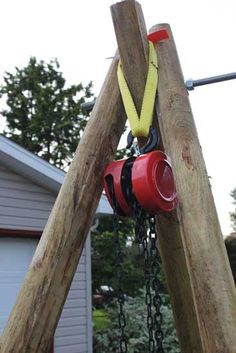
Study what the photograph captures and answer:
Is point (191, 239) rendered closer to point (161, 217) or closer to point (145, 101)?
point (161, 217)

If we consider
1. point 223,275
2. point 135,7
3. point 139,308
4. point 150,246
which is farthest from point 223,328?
point 139,308

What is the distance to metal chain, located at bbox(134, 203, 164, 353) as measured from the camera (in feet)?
6.99

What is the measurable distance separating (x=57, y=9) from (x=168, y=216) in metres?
7.10

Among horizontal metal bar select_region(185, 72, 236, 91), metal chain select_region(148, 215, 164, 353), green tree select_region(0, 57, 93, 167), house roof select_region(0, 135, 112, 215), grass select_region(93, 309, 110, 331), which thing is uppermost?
green tree select_region(0, 57, 93, 167)

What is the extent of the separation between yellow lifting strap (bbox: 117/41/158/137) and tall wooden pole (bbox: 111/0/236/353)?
0.09 feet

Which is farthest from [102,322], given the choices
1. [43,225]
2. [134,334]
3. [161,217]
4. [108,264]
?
[161,217]

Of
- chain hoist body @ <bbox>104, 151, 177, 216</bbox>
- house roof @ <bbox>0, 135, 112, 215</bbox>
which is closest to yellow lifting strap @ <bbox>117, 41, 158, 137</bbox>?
chain hoist body @ <bbox>104, 151, 177, 216</bbox>

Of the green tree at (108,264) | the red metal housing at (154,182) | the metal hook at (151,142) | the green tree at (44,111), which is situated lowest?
the red metal housing at (154,182)

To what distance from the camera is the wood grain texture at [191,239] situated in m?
1.81

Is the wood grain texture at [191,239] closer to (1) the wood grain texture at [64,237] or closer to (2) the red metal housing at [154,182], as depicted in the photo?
(2) the red metal housing at [154,182]

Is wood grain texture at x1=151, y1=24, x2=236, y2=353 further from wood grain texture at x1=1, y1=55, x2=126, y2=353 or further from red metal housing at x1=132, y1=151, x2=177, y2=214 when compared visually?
wood grain texture at x1=1, y1=55, x2=126, y2=353

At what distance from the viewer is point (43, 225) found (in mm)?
8469

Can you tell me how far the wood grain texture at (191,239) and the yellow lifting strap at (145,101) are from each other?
0.13ft

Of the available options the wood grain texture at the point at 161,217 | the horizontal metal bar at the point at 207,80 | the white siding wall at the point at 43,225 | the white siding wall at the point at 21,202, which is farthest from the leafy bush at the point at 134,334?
the wood grain texture at the point at 161,217
